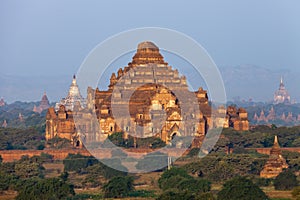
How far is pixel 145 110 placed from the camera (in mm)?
78688

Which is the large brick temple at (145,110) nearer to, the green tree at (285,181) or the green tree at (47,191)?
the green tree at (285,181)

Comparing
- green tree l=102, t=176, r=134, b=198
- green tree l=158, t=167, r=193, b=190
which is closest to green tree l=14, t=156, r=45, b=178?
green tree l=158, t=167, r=193, b=190

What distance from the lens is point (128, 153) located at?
71.0 metres

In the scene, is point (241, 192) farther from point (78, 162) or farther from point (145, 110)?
point (145, 110)

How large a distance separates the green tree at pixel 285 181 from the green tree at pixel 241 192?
448cm

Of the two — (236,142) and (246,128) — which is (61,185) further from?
(246,128)

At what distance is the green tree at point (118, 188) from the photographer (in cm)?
5456

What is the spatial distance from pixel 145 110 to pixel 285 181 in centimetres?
2319

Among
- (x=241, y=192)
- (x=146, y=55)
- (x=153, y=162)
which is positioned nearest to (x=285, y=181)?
(x=241, y=192)

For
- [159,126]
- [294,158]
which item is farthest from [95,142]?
[294,158]

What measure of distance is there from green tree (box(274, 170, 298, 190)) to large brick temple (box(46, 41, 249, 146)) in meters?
19.7

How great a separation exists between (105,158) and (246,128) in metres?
16.3

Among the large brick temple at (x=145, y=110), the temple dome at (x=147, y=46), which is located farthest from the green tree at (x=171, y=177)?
the temple dome at (x=147, y=46)

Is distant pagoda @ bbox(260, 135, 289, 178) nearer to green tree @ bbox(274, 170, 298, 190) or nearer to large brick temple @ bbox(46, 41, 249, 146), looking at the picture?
green tree @ bbox(274, 170, 298, 190)
